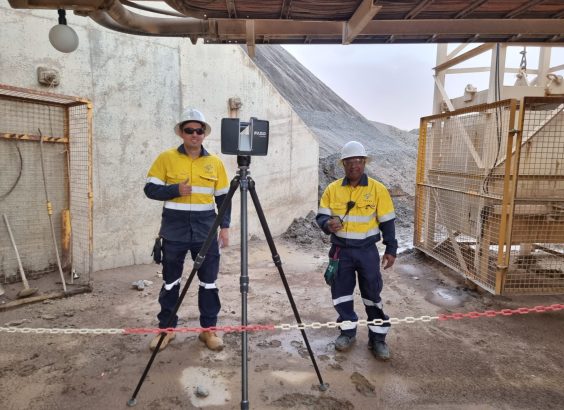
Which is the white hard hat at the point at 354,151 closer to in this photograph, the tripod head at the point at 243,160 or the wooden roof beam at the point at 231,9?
the tripod head at the point at 243,160

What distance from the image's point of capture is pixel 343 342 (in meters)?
3.14

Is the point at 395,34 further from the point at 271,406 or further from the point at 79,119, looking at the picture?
the point at 79,119

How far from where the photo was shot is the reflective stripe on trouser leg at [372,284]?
2986mm

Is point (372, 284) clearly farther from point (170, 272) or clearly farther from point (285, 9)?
point (285, 9)

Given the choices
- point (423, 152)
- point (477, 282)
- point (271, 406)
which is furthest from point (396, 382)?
point (423, 152)

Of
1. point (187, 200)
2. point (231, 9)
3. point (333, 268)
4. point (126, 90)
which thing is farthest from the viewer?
point (126, 90)

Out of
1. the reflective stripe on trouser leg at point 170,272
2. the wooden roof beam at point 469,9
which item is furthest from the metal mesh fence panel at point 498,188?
the reflective stripe on trouser leg at point 170,272

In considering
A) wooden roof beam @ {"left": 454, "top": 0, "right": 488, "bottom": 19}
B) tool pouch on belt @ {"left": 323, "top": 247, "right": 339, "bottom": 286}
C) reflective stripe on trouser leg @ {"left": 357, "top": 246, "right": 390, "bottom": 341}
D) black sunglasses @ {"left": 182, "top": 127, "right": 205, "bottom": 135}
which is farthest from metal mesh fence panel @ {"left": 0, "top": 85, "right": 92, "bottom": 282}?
wooden roof beam @ {"left": 454, "top": 0, "right": 488, "bottom": 19}

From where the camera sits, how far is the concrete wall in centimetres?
421

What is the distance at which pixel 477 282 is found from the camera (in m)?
4.43

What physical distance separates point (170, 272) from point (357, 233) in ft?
4.96

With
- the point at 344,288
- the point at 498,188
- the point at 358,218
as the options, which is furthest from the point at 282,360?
the point at 498,188

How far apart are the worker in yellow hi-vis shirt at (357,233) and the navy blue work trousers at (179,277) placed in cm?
94

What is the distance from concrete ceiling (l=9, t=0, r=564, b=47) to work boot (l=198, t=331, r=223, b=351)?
2.54 meters
